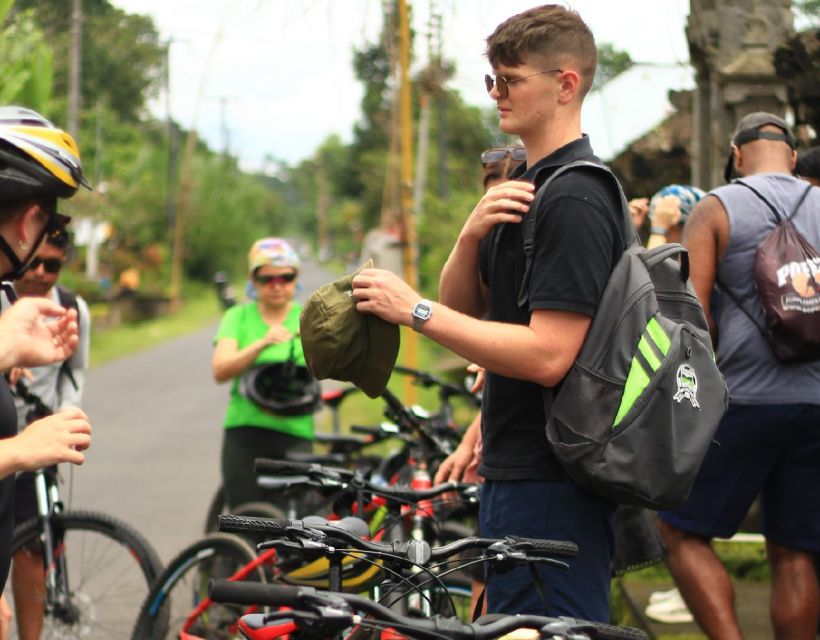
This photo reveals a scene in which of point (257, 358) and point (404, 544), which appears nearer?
point (404, 544)

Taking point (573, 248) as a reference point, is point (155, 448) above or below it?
below

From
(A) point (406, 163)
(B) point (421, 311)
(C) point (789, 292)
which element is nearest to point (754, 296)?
(C) point (789, 292)

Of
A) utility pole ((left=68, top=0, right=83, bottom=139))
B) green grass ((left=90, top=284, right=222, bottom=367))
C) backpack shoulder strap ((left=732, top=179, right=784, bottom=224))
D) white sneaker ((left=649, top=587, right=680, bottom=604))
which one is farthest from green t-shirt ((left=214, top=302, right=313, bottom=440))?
green grass ((left=90, top=284, right=222, bottom=367))

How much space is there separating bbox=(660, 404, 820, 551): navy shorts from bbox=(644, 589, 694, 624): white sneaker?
1.20 m

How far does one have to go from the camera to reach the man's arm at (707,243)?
4.06 m

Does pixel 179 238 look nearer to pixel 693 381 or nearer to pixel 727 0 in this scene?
pixel 727 0

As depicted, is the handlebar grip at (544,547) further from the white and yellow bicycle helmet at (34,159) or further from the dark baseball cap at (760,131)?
the dark baseball cap at (760,131)

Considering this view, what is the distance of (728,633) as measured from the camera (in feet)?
13.4

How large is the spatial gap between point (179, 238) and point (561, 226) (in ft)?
144

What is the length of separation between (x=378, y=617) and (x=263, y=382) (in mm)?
4305

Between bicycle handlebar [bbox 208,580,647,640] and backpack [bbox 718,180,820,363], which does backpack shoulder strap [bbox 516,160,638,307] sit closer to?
bicycle handlebar [bbox 208,580,647,640]

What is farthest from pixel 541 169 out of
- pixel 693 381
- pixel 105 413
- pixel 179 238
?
pixel 179 238

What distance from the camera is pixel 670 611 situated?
5.31m

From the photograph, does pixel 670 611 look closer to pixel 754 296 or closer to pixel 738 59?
pixel 754 296
